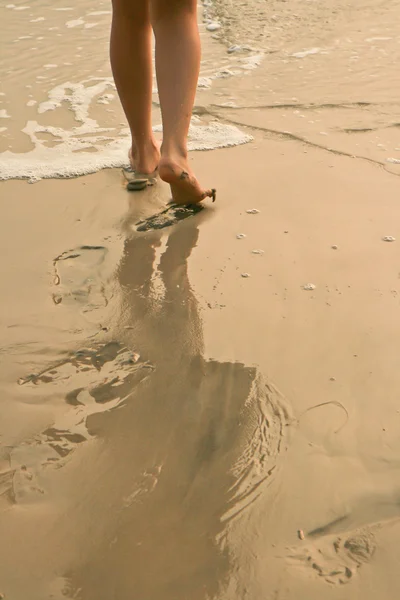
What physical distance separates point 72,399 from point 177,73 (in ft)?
3.62

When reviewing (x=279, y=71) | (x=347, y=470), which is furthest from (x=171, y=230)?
(x=279, y=71)

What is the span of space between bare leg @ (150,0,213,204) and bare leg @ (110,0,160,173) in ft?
0.87

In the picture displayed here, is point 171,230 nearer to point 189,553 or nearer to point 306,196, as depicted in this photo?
point 306,196

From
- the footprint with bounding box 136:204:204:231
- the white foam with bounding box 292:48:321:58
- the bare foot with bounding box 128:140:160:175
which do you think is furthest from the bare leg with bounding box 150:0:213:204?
the white foam with bounding box 292:48:321:58

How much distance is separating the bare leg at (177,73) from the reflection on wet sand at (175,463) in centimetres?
47

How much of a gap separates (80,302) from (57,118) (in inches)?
63.6

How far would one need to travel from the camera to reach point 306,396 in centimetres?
149

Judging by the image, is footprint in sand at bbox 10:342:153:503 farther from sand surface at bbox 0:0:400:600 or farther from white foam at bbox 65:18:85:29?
white foam at bbox 65:18:85:29

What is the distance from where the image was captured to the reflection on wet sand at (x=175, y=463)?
3.69 feet

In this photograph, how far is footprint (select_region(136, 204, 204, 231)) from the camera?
2.25m

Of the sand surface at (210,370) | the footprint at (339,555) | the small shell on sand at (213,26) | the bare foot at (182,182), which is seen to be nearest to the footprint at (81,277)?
the sand surface at (210,370)

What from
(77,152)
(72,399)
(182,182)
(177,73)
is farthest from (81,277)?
(77,152)

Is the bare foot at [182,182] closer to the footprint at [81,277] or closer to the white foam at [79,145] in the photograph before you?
the footprint at [81,277]

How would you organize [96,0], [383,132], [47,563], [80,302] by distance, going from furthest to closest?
[96,0], [383,132], [80,302], [47,563]
